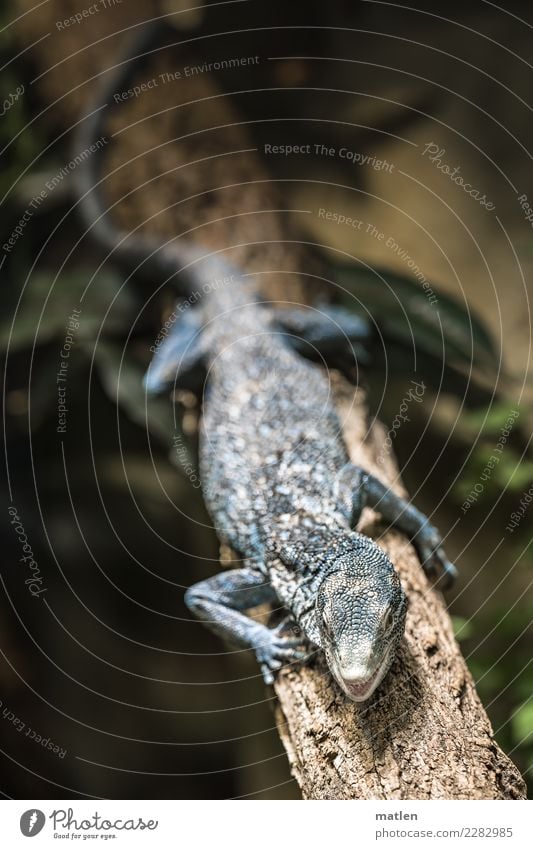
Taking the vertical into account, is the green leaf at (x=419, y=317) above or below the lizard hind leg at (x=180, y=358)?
above

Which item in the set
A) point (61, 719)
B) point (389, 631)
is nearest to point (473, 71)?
point (389, 631)

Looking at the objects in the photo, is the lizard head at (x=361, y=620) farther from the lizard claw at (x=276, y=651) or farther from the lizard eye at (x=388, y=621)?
the lizard claw at (x=276, y=651)

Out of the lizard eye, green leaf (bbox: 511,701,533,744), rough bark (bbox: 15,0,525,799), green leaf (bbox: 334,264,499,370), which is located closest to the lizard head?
the lizard eye

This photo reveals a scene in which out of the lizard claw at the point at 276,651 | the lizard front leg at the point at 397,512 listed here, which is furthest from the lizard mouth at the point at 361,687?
the lizard front leg at the point at 397,512

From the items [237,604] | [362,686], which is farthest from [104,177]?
[362,686]

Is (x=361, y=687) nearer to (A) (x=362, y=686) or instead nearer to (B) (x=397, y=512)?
(A) (x=362, y=686)

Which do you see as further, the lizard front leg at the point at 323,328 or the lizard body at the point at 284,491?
the lizard front leg at the point at 323,328
